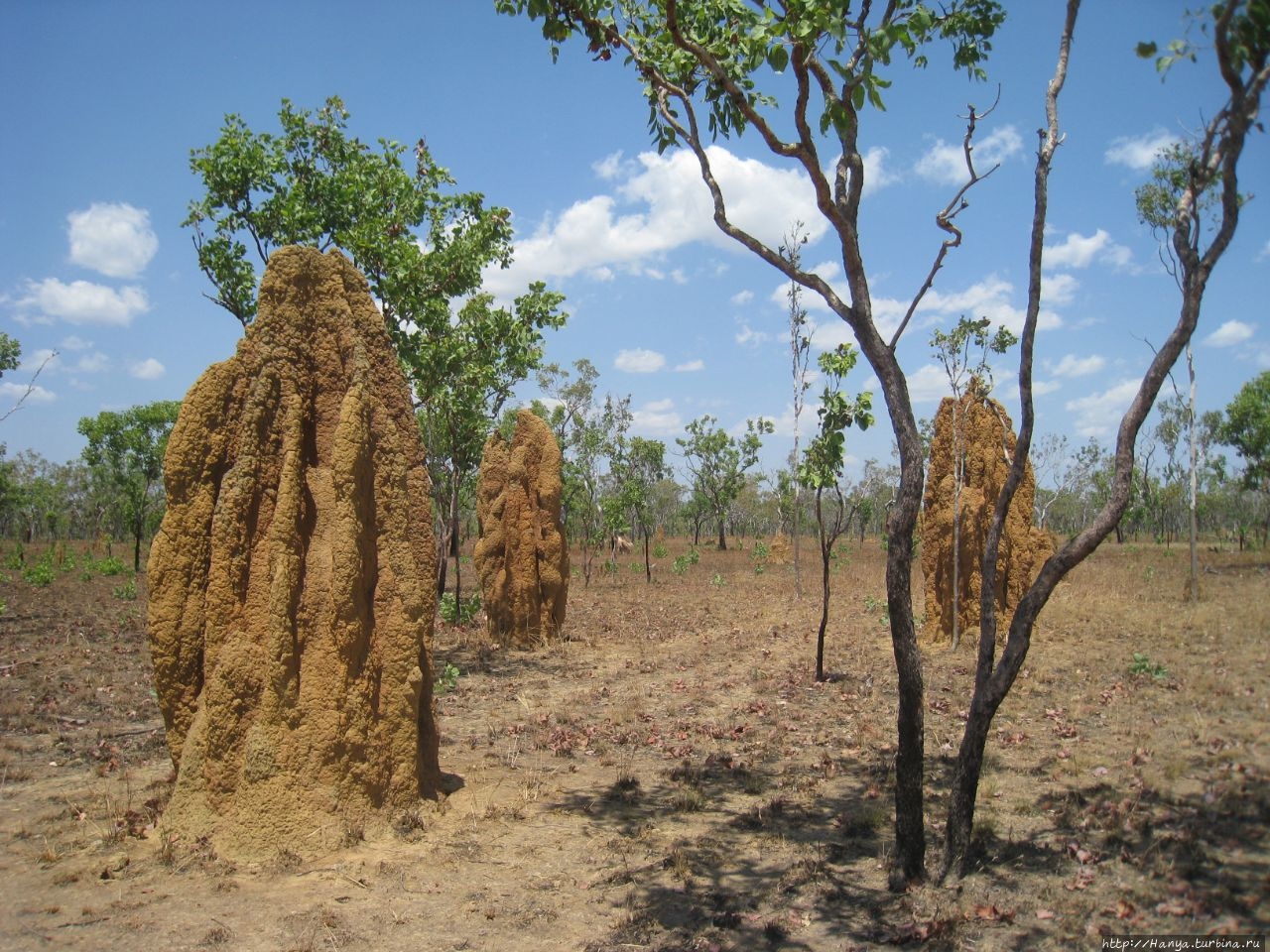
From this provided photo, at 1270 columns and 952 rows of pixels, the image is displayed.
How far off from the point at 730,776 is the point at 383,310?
833 centimetres

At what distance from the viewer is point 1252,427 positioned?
33.6 metres

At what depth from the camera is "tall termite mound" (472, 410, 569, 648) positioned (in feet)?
48.6

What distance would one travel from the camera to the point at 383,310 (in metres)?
12.5

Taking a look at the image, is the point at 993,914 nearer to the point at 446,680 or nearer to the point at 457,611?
the point at 446,680

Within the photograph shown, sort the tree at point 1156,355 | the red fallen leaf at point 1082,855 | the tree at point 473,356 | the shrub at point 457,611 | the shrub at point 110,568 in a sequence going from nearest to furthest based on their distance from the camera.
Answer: the tree at point 1156,355 < the red fallen leaf at point 1082,855 < the tree at point 473,356 < the shrub at point 457,611 < the shrub at point 110,568

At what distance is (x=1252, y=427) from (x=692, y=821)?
3635 cm

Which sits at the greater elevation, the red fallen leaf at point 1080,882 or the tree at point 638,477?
the tree at point 638,477

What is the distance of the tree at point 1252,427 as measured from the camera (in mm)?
33125

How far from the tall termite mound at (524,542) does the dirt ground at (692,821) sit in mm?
1710

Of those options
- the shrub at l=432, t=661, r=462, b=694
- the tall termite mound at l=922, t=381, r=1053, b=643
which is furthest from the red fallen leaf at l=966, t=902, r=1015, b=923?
the tall termite mound at l=922, t=381, r=1053, b=643

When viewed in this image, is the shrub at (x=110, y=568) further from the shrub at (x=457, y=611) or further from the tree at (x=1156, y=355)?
the tree at (x=1156, y=355)

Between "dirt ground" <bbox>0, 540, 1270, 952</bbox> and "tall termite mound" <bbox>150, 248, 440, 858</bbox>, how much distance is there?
1.26ft

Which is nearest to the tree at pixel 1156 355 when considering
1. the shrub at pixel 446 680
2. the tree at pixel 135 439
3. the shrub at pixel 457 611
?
the shrub at pixel 446 680

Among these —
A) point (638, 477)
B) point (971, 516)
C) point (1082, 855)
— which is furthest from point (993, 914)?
point (638, 477)
